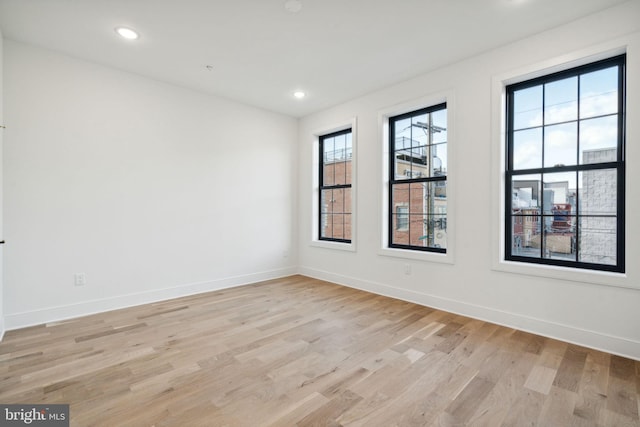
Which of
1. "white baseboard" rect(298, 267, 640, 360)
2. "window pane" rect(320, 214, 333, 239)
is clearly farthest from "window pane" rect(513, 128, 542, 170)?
"window pane" rect(320, 214, 333, 239)

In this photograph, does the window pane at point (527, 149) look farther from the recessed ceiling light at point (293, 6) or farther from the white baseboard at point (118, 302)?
the white baseboard at point (118, 302)

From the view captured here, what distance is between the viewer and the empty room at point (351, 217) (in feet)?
6.58

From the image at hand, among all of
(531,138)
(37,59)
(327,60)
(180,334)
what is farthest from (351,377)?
(37,59)

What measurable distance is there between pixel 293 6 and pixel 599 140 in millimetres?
2846

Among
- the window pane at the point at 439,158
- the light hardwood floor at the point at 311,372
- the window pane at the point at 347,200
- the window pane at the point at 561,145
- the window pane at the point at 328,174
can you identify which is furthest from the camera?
the window pane at the point at 328,174

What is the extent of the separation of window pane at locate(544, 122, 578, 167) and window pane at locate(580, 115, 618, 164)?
55 mm

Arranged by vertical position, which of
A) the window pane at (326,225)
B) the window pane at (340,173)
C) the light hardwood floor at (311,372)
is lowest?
the light hardwood floor at (311,372)

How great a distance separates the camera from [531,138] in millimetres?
2994

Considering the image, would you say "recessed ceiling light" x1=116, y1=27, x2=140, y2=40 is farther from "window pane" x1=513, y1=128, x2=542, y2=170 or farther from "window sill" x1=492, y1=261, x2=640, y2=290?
"window sill" x1=492, y1=261, x2=640, y2=290

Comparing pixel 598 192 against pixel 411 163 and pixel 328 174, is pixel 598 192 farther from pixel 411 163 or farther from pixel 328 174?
pixel 328 174

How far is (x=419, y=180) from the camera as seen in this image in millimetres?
3846

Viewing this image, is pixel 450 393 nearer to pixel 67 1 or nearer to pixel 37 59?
pixel 67 1

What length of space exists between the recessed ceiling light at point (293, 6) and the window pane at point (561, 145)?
2528 millimetres

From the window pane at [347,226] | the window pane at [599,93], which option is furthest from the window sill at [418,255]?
the window pane at [599,93]
